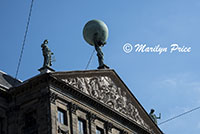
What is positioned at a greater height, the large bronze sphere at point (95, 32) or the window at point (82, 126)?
the large bronze sphere at point (95, 32)

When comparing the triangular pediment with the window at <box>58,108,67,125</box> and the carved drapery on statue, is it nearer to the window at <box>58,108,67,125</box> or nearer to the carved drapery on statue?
the carved drapery on statue

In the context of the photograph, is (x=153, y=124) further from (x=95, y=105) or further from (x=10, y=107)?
(x=10, y=107)

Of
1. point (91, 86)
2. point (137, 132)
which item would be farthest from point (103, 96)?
point (137, 132)

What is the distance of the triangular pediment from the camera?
152ft

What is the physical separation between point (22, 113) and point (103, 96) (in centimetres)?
745

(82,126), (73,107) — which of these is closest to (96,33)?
(73,107)

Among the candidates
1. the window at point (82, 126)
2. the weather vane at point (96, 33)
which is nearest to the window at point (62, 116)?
the window at point (82, 126)

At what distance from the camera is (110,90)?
50281 millimetres

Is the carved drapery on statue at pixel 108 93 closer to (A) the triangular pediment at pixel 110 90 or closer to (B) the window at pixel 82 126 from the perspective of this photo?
(A) the triangular pediment at pixel 110 90

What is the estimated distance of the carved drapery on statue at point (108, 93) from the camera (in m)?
46.7

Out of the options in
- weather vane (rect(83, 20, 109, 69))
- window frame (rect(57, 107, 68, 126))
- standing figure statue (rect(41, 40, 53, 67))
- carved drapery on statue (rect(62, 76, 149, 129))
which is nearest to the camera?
window frame (rect(57, 107, 68, 126))

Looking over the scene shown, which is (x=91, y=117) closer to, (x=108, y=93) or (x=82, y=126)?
(x=82, y=126)

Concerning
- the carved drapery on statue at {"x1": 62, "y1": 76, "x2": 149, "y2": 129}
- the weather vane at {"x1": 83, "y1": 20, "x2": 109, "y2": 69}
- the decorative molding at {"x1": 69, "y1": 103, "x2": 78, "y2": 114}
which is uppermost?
the weather vane at {"x1": 83, "y1": 20, "x2": 109, "y2": 69}

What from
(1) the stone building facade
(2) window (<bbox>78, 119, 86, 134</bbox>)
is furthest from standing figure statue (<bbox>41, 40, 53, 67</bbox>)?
(2) window (<bbox>78, 119, 86, 134</bbox>)
